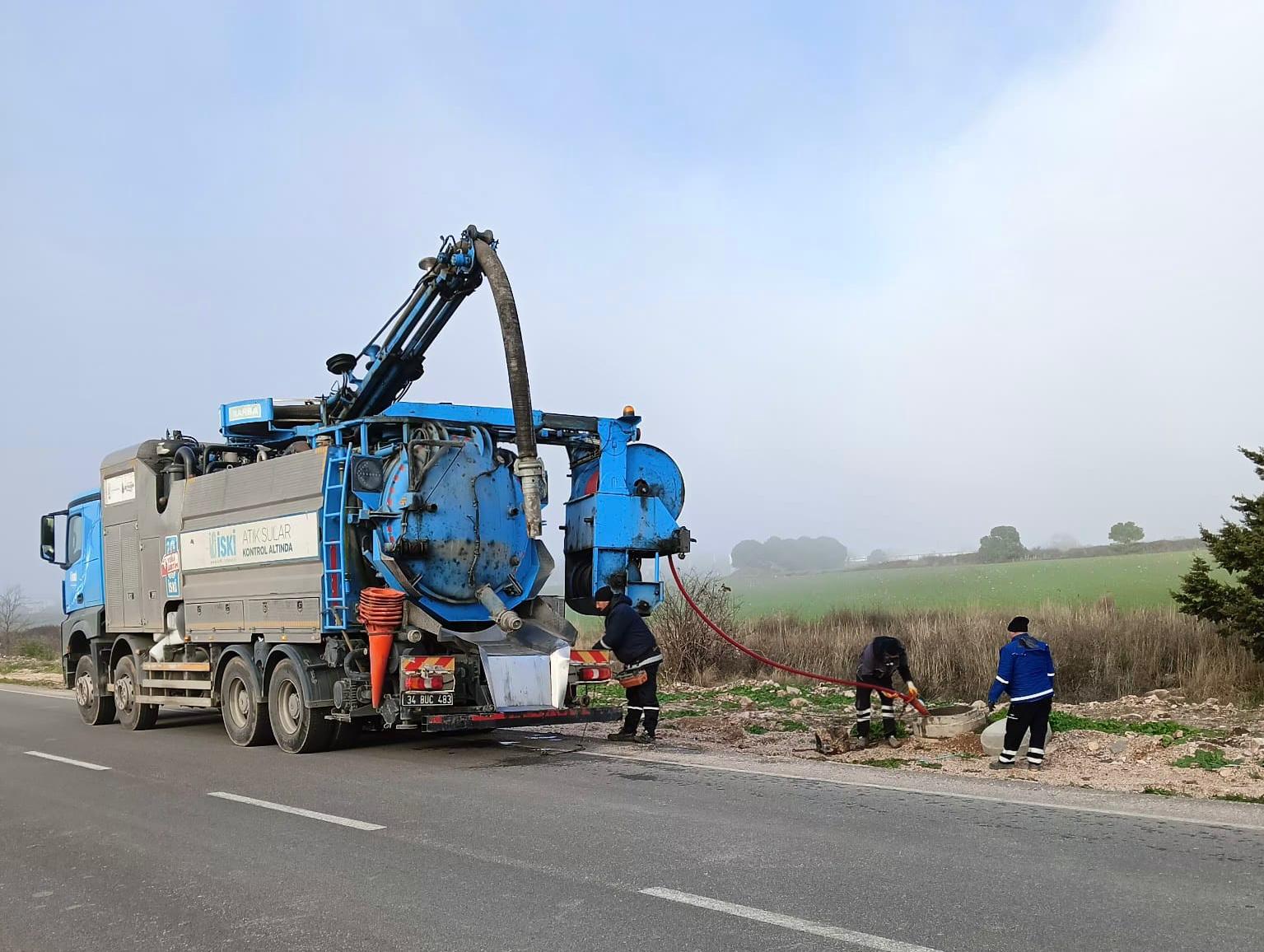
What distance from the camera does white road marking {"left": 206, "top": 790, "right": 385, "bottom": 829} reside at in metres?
7.42

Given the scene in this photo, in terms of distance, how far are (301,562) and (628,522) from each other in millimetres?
3340

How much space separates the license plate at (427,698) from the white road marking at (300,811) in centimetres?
173

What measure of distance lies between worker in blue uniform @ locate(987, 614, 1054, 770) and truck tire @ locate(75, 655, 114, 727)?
11914mm

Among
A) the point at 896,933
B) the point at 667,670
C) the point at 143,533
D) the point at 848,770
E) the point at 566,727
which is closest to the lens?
the point at 896,933

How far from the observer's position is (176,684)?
44.0 feet

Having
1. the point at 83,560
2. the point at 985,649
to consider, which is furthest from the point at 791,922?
the point at 83,560

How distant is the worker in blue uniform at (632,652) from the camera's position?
37.0 ft

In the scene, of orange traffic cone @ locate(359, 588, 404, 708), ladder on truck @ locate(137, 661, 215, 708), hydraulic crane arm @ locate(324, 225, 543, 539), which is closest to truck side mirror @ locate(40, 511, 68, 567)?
ladder on truck @ locate(137, 661, 215, 708)

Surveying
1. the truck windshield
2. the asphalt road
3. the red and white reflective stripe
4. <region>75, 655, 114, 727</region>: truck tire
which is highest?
the truck windshield

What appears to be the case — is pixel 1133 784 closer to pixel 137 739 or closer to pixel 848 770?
pixel 848 770

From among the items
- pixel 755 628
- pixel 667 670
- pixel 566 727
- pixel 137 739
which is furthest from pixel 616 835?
pixel 755 628

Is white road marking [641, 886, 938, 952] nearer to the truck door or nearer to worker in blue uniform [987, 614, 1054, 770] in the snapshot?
worker in blue uniform [987, 614, 1054, 770]

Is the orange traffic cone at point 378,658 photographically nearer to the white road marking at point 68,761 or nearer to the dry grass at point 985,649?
the white road marking at point 68,761

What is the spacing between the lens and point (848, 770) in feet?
30.0
